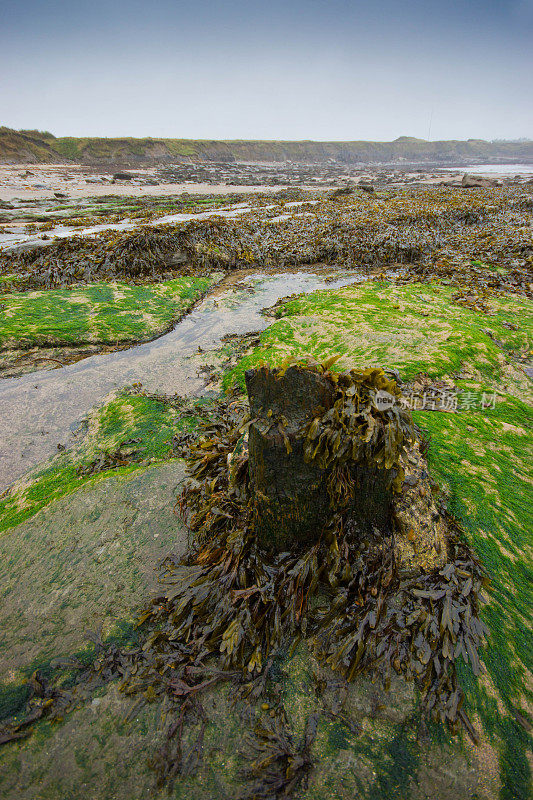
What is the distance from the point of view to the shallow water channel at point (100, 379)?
12.8 ft

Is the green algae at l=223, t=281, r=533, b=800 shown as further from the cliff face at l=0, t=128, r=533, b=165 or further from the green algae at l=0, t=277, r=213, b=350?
the cliff face at l=0, t=128, r=533, b=165

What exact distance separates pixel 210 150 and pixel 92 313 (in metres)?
82.0

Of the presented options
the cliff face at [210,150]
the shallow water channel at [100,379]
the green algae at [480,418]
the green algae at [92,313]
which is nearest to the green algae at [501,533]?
the green algae at [480,418]

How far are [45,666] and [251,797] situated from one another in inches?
48.5

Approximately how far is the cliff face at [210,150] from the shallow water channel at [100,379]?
59002mm

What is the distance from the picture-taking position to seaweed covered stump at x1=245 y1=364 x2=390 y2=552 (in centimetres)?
184

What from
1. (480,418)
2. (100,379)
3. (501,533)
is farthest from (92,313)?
(501,533)

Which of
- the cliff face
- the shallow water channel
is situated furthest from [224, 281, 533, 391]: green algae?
the cliff face

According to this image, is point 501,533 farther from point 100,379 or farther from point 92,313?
point 92,313

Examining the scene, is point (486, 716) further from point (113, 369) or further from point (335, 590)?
point (113, 369)

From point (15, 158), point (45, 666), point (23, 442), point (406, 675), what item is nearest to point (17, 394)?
point (23, 442)

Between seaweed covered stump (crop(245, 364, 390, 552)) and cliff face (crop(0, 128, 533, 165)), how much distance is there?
63.8 metres

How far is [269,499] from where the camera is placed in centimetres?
201

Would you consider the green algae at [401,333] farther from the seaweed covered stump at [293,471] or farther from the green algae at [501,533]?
the seaweed covered stump at [293,471]
